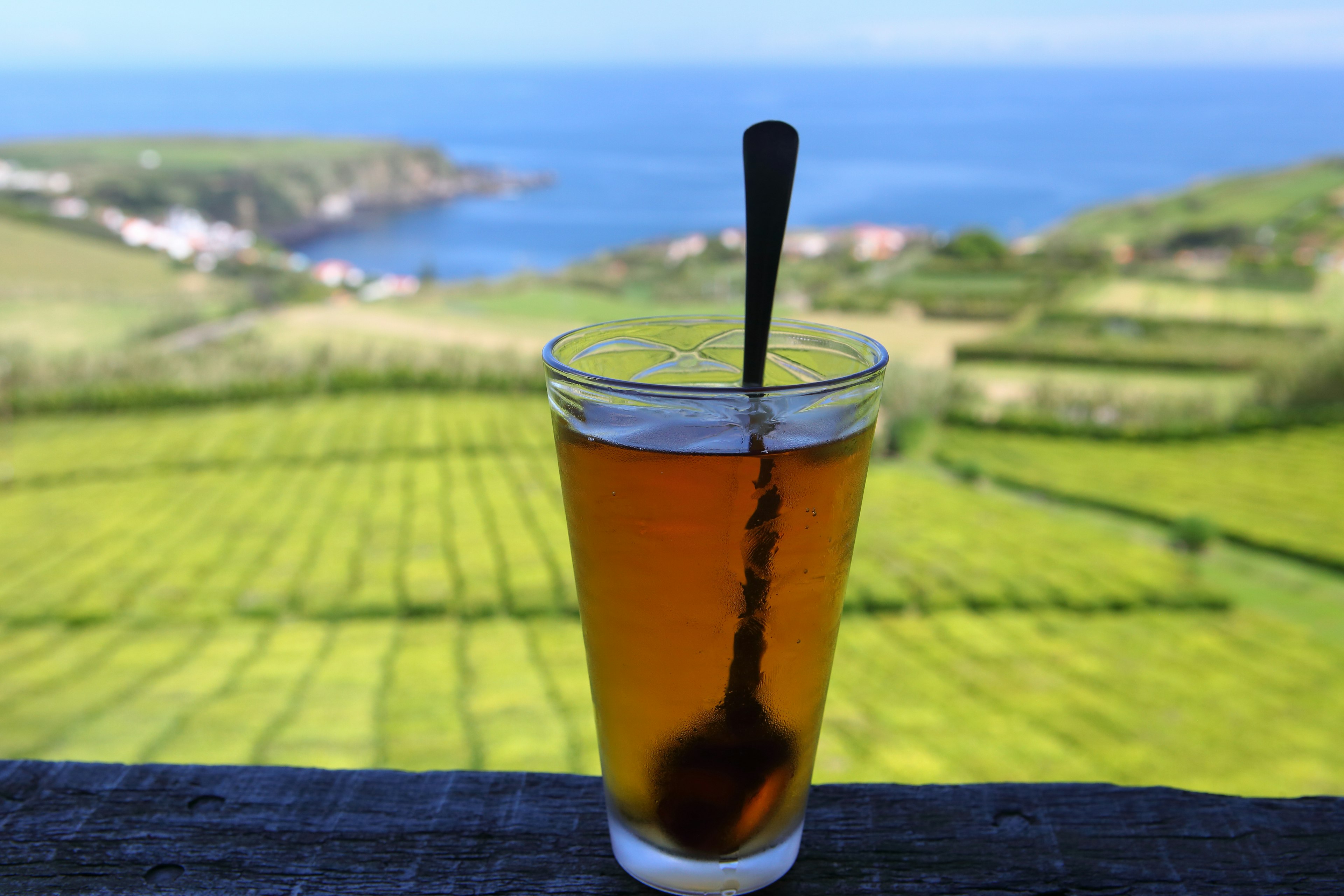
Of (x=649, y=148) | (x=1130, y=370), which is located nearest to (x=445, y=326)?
(x=649, y=148)

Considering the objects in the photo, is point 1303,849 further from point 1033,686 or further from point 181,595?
point 181,595

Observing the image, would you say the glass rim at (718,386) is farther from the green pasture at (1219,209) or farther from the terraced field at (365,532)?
the green pasture at (1219,209)

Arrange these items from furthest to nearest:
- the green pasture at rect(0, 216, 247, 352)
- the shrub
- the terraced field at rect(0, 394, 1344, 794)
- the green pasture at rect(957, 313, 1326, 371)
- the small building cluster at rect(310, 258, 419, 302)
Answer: the small building cluster at rect(310, 258, 419, 302)
the green pasture at rect(0, 216, 247, 352)
the green pasture at rect(957, 313, 1326, 371)
the shrub
the terraced field at rect(0, 394, 1344, 794)

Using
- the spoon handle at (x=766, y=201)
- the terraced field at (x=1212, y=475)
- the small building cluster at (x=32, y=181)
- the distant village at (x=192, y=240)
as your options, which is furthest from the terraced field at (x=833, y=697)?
the small building cluster at (x=32, y=181)

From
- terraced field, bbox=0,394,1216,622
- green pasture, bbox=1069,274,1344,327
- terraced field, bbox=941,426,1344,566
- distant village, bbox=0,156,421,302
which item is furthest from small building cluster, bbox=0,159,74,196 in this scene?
green pasture, bbox=1069,274,1344,327

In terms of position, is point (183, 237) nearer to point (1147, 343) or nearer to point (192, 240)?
point (192, 240)

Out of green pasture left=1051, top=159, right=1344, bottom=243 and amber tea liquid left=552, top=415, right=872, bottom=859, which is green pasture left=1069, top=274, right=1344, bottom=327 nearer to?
green pasture left=1051, top=159, right=1344, bottom=243
